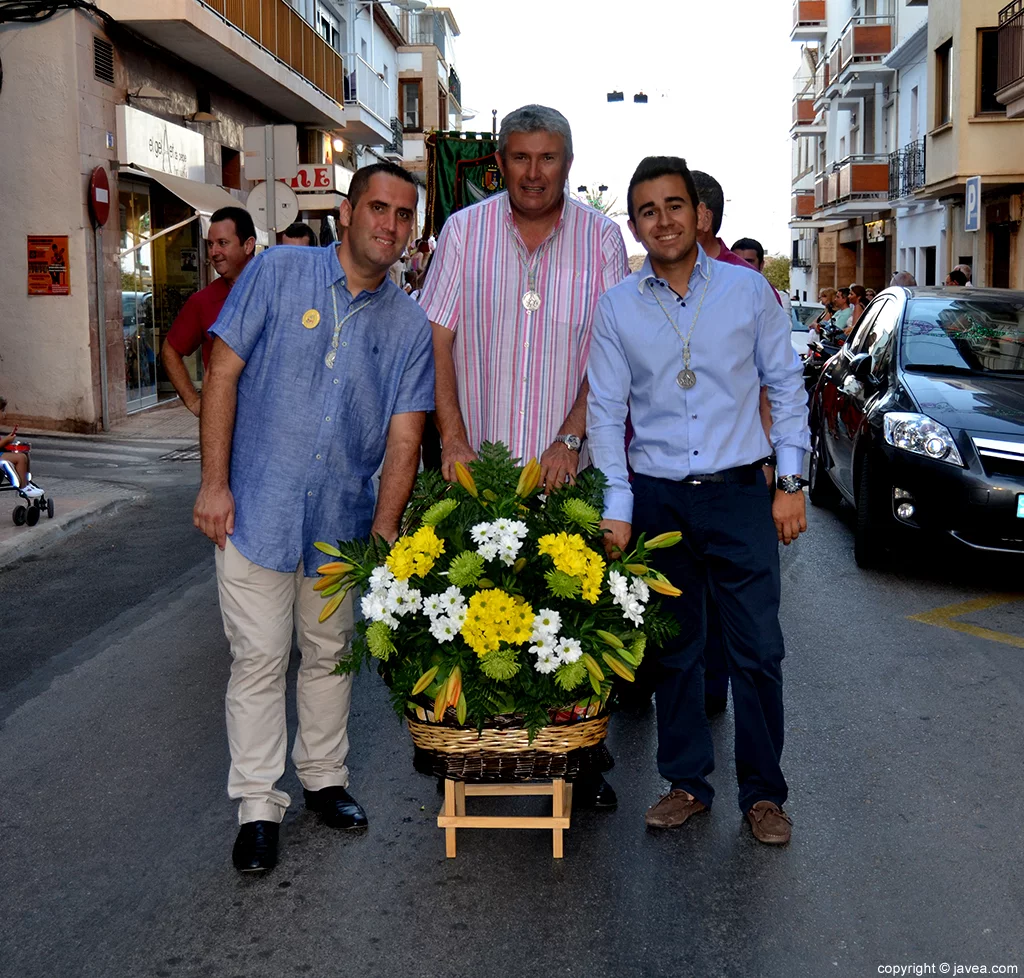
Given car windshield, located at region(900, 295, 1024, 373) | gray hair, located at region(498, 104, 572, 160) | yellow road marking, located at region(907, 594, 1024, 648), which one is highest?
gray hair, located at region(498, 104, 572, 160)

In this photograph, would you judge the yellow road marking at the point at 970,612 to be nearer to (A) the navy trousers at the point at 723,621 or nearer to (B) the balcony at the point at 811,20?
(A) the navy trousers at the point at 723,621

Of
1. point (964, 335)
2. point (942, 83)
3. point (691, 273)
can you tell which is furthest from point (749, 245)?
point (942, 83)

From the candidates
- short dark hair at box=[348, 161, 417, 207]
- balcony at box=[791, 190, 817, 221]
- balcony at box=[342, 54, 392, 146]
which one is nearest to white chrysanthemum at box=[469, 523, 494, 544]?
short dark hair at box=[348, 161, 417, 207]

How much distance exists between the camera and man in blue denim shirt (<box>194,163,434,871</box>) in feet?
13.9

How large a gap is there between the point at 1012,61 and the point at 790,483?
913 inches

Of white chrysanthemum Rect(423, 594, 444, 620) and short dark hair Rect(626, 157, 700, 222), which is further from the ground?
short dark hair Rect(626, 157, 700, 222)

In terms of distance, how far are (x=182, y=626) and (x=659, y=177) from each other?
425 cm

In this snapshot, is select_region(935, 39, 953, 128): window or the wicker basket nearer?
the wicker basket

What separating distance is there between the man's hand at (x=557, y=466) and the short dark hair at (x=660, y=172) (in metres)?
0.75

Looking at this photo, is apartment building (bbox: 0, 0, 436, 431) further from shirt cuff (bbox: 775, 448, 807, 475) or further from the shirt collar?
shirt cuff (bbox: 775, 448, 807, 475)

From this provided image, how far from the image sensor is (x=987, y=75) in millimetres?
27969

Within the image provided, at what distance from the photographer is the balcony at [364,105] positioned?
3866 centimetres

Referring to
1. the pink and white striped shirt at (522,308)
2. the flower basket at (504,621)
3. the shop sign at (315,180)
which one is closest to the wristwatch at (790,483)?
the flower basket at (504,621)

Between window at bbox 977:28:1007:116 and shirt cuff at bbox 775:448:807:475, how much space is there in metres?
26.0
